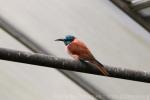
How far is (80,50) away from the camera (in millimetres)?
2268

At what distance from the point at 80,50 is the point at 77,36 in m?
0.58

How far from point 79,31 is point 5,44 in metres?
0.38

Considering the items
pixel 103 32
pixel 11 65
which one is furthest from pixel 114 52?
pixel 11 65

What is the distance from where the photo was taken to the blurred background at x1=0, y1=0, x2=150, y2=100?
2748 mm

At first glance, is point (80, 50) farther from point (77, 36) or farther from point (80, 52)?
point (77, 36)

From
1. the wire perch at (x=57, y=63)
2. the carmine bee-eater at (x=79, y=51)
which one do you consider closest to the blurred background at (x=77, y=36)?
the carmine bee-eater at (x=79, y=51)

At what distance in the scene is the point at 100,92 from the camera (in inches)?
116

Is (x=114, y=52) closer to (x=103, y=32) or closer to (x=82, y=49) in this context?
(x=103, y=32)

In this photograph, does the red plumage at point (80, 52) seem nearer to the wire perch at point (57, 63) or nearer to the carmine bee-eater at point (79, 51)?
the carmine bee-eater at point (79, 51)

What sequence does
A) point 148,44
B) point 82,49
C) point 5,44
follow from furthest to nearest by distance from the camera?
point 148,44, point 5,44, point 82,49

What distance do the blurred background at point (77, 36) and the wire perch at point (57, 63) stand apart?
91 centimetres

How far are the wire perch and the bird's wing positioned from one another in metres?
0.28

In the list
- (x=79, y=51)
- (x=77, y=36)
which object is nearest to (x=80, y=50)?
(x=79, y=51)

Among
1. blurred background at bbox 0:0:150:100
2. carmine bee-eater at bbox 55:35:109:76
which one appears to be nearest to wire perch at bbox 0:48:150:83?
carmine bee-eater at bbox 55:35:109:76
